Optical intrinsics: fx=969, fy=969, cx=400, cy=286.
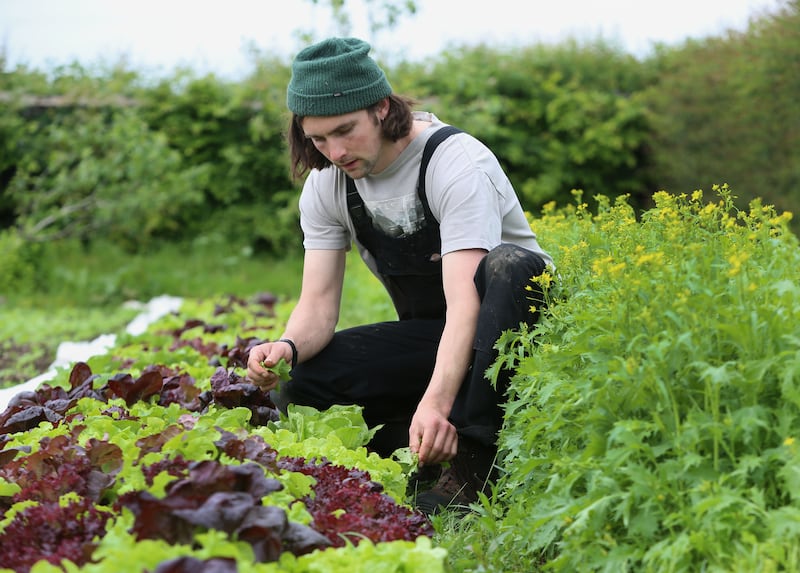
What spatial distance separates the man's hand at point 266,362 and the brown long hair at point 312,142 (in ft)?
2.71

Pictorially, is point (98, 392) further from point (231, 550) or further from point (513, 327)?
point (231, 550)

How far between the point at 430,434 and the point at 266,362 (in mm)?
883

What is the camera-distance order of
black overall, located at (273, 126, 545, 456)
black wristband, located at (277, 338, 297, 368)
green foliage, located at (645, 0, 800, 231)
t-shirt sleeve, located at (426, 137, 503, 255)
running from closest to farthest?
t-shirt sleeve, located at (426, 137, 503, 255), black wristband, located at (277, 338, 297, 368), black overall, located at (273, 126, 545, 456), green foliage, located at (645, 0, 800, 231)

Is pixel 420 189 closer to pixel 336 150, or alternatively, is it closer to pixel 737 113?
pixel 336 150

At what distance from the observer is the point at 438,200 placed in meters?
3.87

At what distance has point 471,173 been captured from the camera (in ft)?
12.3

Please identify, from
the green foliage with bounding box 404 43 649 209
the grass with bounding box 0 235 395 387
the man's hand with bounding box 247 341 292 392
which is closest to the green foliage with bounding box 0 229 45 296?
the grass with bounding box 0 235 395 387

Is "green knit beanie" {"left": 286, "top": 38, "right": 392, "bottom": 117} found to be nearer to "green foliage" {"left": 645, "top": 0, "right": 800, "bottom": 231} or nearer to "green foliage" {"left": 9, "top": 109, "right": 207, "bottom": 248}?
"green foliage" {"left": 645, "top": 0, "right": 800, "bottom": 231}

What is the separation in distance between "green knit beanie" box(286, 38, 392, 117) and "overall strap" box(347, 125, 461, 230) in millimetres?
277

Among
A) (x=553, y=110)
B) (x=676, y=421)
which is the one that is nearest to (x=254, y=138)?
(x=553, y=110)

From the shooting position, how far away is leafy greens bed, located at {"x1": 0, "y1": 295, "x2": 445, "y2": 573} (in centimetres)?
227

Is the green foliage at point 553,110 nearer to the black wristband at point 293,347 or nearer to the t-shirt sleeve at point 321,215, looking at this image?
the t-shirt sleeve at point 321,215

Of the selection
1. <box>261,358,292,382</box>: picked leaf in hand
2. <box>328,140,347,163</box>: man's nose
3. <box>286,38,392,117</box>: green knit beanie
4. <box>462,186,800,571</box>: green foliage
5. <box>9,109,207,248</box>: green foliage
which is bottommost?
<box>9,109,207,248</box>: green foliage

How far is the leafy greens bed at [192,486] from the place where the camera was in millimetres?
2270
